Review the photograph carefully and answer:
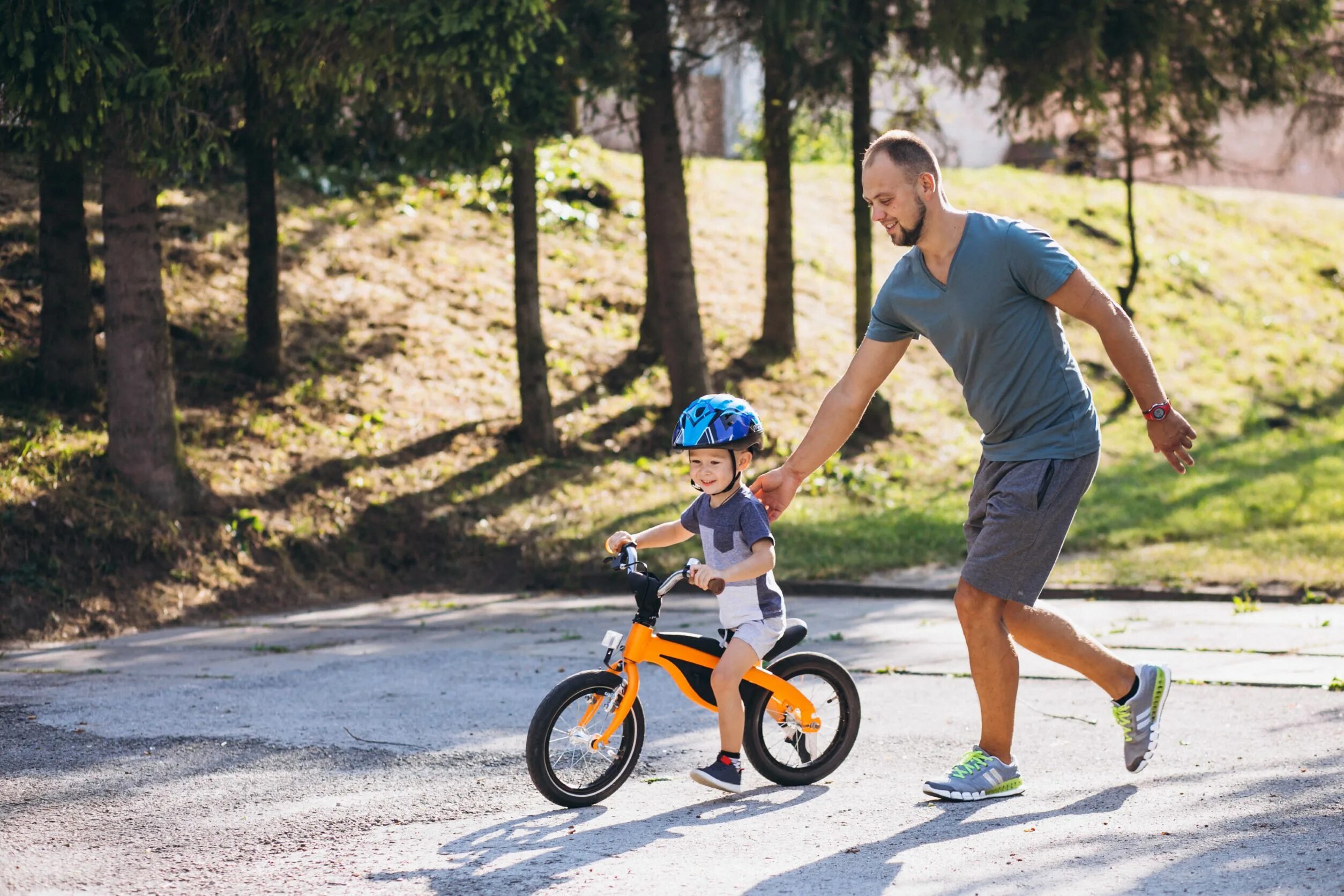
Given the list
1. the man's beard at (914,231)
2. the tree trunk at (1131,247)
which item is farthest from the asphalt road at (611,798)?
the tree trunk at (1131,247)

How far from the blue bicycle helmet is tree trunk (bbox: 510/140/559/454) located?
30.2 feet

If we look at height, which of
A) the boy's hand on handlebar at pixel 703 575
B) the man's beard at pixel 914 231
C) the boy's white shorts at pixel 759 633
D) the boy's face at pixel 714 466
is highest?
the man's beard at pixel 914 231

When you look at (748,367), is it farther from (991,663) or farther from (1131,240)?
(991,663)

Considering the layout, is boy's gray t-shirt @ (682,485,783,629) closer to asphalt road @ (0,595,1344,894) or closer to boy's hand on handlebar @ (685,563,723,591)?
boy's hand on handlebar @ (685,563,723,591)

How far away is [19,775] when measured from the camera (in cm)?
557

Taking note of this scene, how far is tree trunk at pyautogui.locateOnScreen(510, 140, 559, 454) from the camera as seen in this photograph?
14047 mm

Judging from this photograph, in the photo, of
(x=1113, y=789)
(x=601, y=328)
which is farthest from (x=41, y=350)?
(x=1113, y=789)

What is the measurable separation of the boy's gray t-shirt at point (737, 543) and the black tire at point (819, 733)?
323mm

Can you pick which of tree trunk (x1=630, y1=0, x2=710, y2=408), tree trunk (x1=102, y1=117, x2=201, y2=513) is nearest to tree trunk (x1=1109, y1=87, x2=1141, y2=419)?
tree trunk (x1=630, y1=0, x2=710, y2=408)

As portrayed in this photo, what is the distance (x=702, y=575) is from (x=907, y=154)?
1.59m

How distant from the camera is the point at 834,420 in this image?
17.1ft

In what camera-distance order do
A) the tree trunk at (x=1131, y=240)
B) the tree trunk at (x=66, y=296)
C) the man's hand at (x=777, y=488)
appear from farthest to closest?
1. the tree trunk at (x=1131, y=240)
2. the tree trunk at (x=66, y=296)
3. the man's hand at (x=777, y=488)

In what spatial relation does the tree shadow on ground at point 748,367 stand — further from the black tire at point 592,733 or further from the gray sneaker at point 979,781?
the gray sneaker at point 979,781

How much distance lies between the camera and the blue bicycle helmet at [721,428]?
4.97 m
